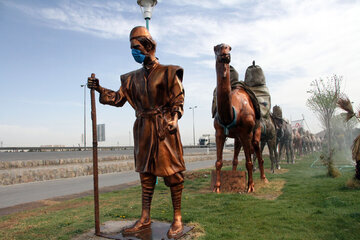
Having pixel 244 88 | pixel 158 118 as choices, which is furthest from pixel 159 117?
pixel 244 88

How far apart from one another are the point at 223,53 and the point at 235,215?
304cm

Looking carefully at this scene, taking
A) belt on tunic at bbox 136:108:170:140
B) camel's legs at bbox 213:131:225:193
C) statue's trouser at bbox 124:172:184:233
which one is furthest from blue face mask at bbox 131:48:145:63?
camel's legs at bbox 213:131:225:193

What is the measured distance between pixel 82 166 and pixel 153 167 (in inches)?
399

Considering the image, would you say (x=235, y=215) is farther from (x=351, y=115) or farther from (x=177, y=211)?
(x=351, y=115)

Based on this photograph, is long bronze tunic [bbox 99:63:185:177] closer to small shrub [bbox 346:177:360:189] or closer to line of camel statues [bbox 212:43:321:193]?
line of camel statues [bbox 212:43:321:193]

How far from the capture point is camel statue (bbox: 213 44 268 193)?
6.36 meters

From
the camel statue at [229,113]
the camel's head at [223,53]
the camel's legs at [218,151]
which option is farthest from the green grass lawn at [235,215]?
the camel's head at [223,53]

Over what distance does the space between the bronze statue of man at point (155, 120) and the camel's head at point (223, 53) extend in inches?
86.9

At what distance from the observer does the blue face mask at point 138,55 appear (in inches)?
160

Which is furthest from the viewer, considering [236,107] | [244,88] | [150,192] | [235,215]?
[244,88]

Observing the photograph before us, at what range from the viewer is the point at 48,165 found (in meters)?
12.9

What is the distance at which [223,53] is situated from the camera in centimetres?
610

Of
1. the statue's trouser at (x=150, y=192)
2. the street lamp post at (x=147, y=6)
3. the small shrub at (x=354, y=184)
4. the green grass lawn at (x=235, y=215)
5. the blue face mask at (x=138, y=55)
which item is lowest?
the green grass lawn at (x=235, y=215)

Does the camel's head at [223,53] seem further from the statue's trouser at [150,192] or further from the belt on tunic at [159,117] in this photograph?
the statue's trouser at [150,192]
